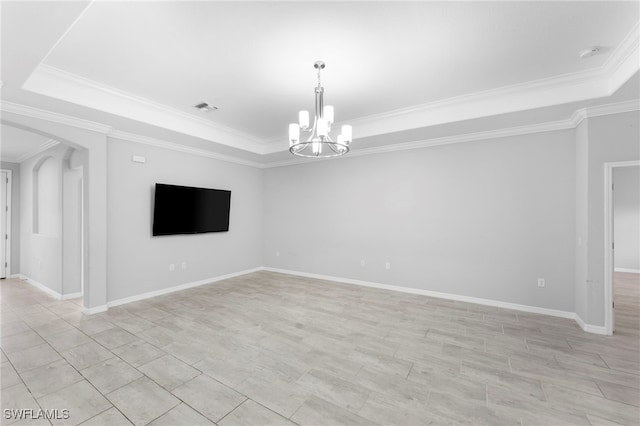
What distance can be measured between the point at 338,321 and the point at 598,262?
3.34 metres

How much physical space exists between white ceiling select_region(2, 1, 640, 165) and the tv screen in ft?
3.73

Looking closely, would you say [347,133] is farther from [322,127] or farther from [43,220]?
[43,220]

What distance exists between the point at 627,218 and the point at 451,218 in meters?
6.06

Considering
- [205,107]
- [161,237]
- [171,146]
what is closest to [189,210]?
[161,237]

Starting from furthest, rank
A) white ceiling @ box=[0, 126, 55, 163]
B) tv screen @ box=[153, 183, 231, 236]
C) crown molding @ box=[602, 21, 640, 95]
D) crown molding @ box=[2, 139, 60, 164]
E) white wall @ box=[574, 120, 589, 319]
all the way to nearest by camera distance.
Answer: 1. crown molding @ box=[2, 139, 60, 164]
2. tv screen @ box=[153, 183, 231, 236]
3. white ceiling @ box=[0, 126, 55, 163]
4. white wall @ box=[574, 120, 589, 319]
5. crown molding @ box=[602, 21, 640, 95]

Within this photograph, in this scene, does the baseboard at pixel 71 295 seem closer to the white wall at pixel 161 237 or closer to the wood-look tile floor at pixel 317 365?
the wood-look tile floor at pixel 317 365

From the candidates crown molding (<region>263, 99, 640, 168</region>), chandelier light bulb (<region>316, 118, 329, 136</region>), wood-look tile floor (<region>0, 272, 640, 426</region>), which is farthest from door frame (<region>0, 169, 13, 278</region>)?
chandelier light bulb (<region>316, 118, 329, 136</region>)

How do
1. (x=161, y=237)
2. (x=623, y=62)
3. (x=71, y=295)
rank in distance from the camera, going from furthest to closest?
1. (x=161, y=237)
2. (x=71, y=295)
3. (x=623, y=62)

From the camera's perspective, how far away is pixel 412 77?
3158 millimetres

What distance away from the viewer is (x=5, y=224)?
20.1ft

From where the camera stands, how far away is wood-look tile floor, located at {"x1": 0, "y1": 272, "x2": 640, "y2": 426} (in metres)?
1.96

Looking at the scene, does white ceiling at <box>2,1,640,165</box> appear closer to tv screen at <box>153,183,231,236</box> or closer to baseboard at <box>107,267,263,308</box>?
tv screen at <box>153,183,231,236</box>

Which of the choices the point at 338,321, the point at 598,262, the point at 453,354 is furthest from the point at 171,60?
the point at 598,262

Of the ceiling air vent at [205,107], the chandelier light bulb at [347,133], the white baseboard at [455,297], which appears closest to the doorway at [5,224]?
the ceiling air vent at [205,107]
